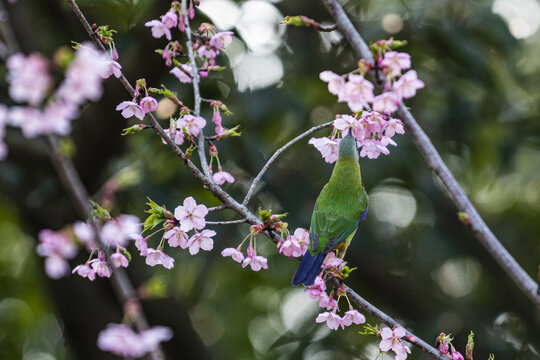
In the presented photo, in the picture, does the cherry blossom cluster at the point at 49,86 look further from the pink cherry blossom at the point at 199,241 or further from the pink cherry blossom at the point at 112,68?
the pink cherry blossom at the point at 199,241

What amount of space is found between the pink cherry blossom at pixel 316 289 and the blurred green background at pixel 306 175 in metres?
2.34

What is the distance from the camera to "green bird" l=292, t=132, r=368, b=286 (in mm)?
2613

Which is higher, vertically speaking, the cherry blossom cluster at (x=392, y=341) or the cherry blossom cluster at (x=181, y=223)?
the cherry blossom cluster at (x=181, y=223)

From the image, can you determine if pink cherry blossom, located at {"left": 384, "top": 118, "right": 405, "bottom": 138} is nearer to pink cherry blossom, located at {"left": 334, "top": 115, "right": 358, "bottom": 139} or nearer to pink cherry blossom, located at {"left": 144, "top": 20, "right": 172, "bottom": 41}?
pink cherry blossom, located at {"left": 334, "top": 115, "right": 358, "bottom": 139}

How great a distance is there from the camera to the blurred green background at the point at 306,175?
5.25 m

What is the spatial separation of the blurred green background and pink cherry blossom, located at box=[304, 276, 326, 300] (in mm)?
2343

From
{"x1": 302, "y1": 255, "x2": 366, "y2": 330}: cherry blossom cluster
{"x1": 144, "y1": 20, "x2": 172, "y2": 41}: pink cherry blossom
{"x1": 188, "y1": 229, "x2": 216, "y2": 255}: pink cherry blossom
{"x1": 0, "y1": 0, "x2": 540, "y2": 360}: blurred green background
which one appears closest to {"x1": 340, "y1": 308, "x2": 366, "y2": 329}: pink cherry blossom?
{"x1": 302, "y1": 255, "x2": 366, "y2": 330}: cherry blossom cluster

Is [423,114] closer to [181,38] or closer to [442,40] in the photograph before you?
[442,40]

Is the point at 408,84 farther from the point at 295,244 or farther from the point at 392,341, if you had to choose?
the point at 392,341

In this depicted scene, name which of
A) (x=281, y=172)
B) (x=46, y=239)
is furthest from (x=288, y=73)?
(x=46, y=239)

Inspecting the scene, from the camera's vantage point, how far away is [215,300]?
738 cm

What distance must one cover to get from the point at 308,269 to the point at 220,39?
3.08 feet

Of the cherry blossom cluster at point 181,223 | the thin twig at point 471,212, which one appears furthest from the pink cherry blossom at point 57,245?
the thin twig at point 471,212

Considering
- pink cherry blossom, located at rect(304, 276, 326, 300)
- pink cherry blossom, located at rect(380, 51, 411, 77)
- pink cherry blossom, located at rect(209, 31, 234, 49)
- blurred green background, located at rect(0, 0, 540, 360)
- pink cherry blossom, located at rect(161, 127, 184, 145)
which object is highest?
pink cherry blossom, located at rect(380, 51, 411, 77)
